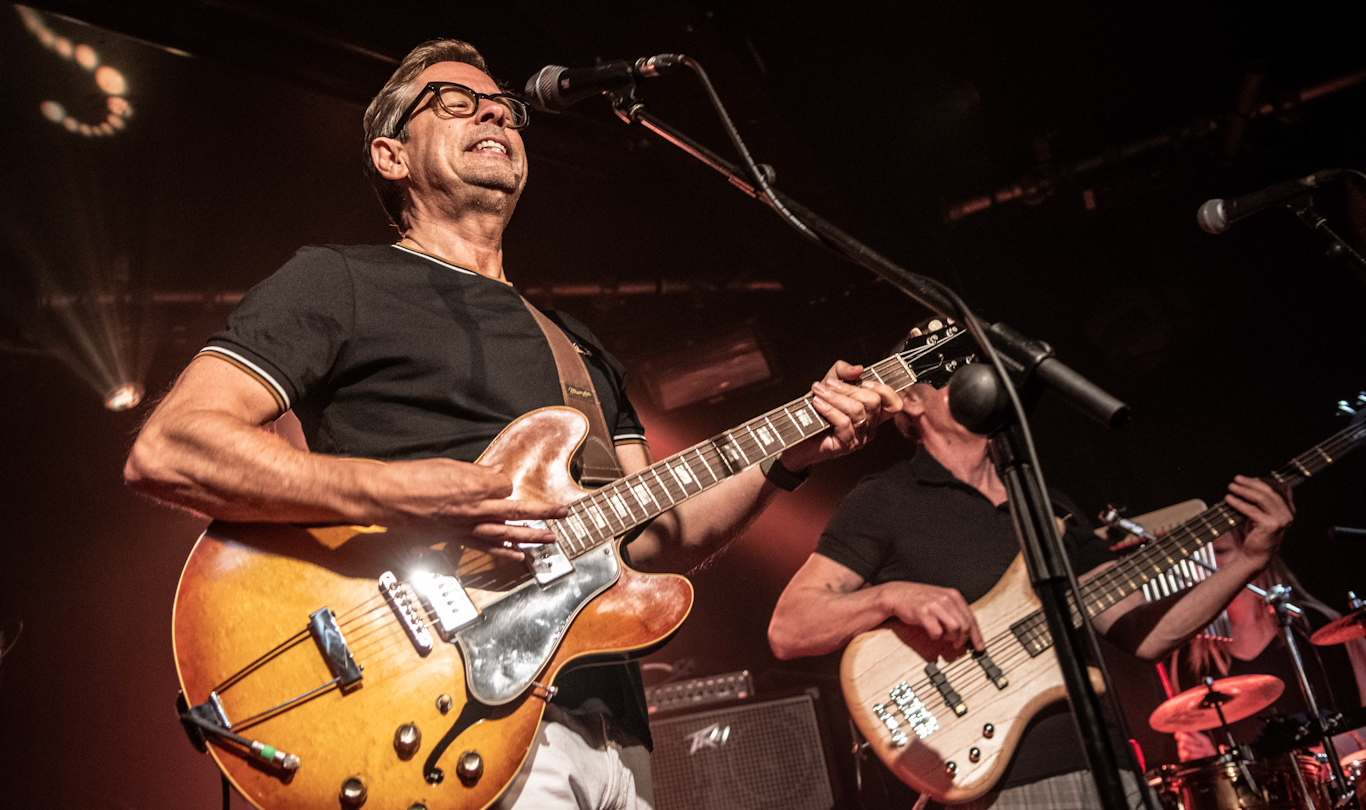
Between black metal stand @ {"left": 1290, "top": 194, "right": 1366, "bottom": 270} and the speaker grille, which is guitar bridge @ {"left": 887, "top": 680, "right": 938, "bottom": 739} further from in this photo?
black metal stand @ {"left": 1290, "top": 194, "right": 1366, "bottom": 270}

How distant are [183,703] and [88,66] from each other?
380 cm

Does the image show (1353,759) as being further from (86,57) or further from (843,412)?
(86,57)

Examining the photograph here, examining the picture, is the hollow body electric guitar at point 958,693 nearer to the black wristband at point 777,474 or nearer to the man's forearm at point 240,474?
the black wristband at point 777,474

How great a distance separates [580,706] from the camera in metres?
1.88

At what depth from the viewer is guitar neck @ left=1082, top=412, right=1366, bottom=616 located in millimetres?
3693

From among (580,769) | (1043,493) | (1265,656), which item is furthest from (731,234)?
(1265,656)

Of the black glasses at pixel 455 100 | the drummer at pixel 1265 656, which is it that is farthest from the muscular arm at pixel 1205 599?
the black glasses at pixel 455 100

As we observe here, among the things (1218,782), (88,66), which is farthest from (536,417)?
(1218,782)

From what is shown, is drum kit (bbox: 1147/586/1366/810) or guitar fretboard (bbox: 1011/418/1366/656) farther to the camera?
drum kit (bbox: 1147/586/1366/810)

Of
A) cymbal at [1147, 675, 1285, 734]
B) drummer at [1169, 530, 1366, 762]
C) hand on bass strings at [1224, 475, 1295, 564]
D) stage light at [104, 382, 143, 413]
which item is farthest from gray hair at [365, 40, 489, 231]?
drummer at [1169, 530, 1366, 762]

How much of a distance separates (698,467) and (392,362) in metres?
0.87

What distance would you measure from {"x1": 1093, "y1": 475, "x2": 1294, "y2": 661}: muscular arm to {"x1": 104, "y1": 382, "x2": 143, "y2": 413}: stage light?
5404 mm

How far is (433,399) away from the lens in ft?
6.81

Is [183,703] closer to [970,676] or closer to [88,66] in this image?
[970,676]
